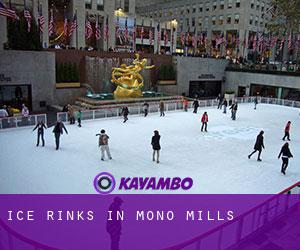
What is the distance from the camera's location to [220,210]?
26.2 ft

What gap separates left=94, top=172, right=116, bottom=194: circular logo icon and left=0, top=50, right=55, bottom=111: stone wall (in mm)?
15500

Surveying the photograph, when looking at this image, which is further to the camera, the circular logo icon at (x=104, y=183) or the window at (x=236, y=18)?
the window at (x=236, y=18)

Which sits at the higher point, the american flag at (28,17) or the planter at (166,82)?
the american flag at (28,17)

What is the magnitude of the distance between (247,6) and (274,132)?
47512mm

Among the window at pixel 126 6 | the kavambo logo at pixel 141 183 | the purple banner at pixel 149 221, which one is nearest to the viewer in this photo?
the purple banner at pixel 149 221

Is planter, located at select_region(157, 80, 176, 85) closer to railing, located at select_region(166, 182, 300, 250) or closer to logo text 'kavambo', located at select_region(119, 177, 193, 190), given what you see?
logo text 'kavambo', located at select_region(119, 177, 193, 190)

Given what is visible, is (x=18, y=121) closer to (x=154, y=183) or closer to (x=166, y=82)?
(x=154, y=183)

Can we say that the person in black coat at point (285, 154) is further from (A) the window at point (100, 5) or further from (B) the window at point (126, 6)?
(B) the window at point (126, 6)

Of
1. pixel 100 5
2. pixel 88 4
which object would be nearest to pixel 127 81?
pixel 88 4

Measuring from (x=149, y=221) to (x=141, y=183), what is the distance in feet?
8.10

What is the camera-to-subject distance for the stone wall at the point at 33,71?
2227 centimetres

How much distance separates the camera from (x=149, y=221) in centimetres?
741

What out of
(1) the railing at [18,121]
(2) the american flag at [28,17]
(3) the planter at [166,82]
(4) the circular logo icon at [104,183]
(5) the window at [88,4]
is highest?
(5) the window at [88,4]

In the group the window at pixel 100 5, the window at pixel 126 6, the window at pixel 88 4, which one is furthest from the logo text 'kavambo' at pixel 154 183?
the window at pixel 126 6
